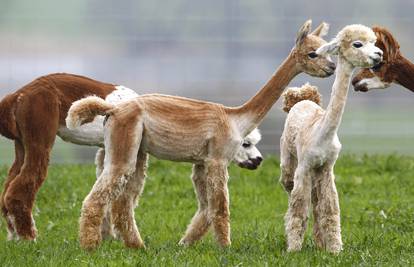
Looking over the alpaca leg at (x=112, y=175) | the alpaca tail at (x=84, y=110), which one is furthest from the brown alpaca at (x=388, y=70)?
the alpaca tail at (x=84, y=110)

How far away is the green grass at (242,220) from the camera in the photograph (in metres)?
9.17

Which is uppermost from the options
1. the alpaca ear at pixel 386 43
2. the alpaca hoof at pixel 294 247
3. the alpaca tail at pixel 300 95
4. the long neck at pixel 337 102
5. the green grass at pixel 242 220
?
the alpaca ear at pixel 386 43

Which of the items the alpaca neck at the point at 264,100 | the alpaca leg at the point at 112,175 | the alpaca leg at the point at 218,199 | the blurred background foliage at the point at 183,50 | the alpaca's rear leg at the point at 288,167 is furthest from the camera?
the blurred background foliage at the point at 183,50

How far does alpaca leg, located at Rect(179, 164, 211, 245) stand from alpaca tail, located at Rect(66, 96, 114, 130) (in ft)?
3.82

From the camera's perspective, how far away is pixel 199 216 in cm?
1036

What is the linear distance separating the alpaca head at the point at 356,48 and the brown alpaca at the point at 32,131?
274 cm

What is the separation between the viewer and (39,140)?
10.7m

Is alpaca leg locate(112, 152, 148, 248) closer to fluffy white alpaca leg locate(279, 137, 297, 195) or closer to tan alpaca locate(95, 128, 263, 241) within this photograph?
tan alpaca locate(95, 128, 263, 241)

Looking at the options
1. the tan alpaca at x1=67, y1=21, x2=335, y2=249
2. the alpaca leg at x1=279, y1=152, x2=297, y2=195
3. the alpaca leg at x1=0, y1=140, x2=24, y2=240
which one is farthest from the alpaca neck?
the alpaca leg at x1=0, y1=140, x2=24, y2=240

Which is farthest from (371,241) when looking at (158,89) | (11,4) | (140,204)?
(11,4)

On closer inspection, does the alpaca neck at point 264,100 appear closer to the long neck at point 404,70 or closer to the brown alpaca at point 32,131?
the long neck at point 404,70

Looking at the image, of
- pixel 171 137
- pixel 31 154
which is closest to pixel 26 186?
pixel 31 154

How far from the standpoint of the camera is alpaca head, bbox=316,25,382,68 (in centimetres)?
923

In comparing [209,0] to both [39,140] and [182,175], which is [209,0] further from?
[39,140]
